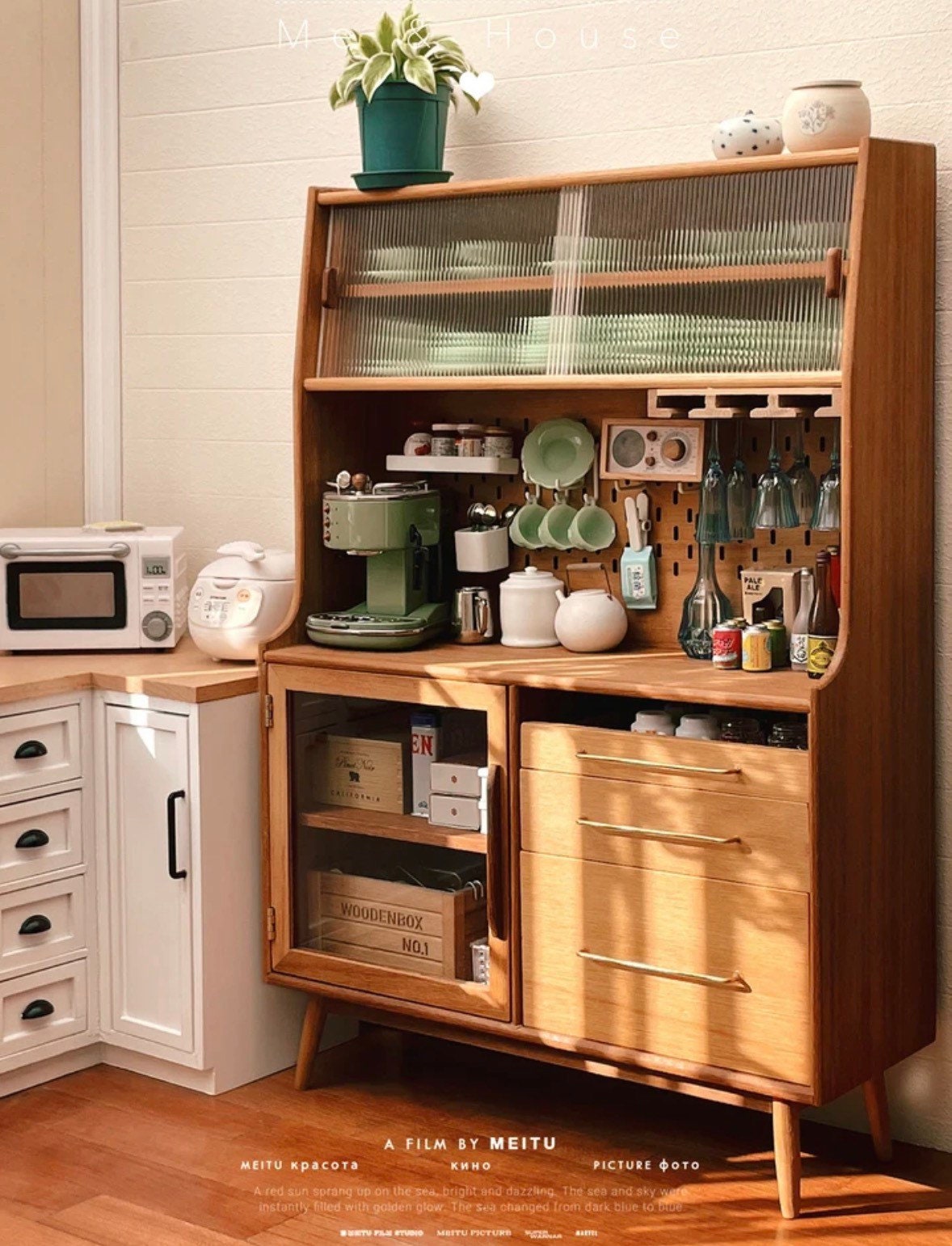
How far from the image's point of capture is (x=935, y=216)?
10.2 ft

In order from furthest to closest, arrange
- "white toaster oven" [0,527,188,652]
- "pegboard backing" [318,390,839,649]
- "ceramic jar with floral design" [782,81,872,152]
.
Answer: "white toaster oven" [0,527,188,652] < "pegboard backing" [318,390,839,649] < "ceramic jar with floral design" [782,81,872,152]

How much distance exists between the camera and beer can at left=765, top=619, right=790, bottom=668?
10.3 ft

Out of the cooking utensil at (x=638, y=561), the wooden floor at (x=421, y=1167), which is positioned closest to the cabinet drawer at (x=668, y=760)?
the cooking utensil at (x=638, y=561)

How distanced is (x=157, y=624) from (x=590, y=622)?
104 cm

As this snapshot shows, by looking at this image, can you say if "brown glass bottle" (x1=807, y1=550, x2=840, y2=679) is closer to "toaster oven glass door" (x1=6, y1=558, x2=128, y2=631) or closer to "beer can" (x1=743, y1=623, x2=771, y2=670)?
"beer can" (x1=743, y1=623, x2=771, y2=670)

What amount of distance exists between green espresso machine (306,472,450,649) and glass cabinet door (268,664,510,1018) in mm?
113

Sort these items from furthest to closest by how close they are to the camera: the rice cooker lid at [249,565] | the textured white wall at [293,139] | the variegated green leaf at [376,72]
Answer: the rice cooker lid at [249,565] < the variegated green leaf at [376,72] < the textured white wall at [293,139]

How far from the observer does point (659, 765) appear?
3.01 metres

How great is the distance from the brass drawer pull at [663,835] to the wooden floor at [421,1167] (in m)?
0.65

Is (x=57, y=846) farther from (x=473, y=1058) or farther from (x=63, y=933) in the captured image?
(x=473, y=1058)

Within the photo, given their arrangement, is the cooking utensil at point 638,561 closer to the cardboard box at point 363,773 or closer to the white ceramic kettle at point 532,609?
the white ceramic kettle at point 532,609

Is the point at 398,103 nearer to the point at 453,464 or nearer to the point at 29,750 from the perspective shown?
the point at 453,464

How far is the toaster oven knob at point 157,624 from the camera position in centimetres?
383

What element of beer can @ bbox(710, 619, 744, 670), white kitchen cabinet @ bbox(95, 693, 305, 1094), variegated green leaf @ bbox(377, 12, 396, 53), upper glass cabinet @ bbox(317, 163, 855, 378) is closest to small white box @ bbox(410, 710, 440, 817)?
white kitchen cabinet @ bbox(95, 693, 305, 1094)
